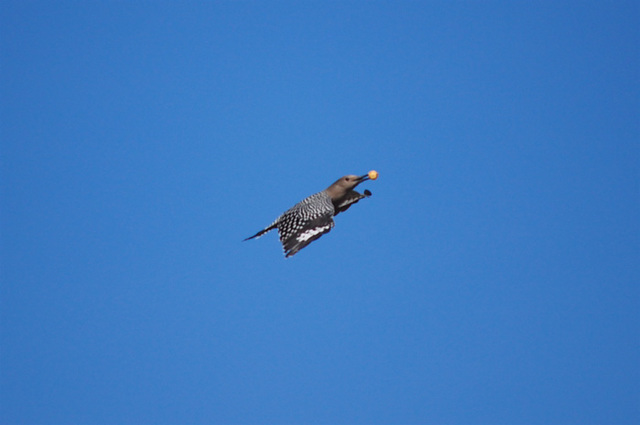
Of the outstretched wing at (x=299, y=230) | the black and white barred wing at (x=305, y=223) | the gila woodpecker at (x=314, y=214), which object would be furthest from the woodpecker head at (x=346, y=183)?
the outstretched wing at (x=299, y=230)

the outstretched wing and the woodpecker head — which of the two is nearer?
the outstretched wing

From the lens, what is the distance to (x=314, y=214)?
17281 mm

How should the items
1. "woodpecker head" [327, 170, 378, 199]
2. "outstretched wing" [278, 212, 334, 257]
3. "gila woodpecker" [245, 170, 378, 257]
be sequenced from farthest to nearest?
1. "woodpecker head" [327, 170, 378, 199]
2. "gila woodpecker" [245, 170, 378, 257]
3. "outstretched wing" [278, 212, 334, 257]

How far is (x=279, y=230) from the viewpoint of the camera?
56.3 feet

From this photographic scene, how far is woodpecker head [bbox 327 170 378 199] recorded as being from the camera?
1825 cm

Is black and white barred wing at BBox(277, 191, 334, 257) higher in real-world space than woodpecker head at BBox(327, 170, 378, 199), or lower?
lower

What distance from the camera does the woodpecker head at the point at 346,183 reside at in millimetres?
18250

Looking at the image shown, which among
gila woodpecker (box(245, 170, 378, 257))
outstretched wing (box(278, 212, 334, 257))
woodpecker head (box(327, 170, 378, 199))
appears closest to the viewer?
outstretched wing (box(278, 212, 334, 257))

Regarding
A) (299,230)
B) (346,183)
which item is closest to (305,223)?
(299,230)

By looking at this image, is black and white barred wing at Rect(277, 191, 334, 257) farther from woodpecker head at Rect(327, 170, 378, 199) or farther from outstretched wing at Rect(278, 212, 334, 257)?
woodpecker head at Rect(327, 170, 378, 199)

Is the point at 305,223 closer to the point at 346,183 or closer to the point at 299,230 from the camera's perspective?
the point at 299,230

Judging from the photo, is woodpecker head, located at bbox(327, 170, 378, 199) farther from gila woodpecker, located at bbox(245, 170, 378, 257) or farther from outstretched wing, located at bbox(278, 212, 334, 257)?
outstretched wing, located at bbox(278, 212, 334, 257)

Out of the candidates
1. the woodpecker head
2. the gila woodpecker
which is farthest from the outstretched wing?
the woodpecker head

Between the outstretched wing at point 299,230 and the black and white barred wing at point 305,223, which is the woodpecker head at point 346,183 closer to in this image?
the black and white barred wing at point 305,223
